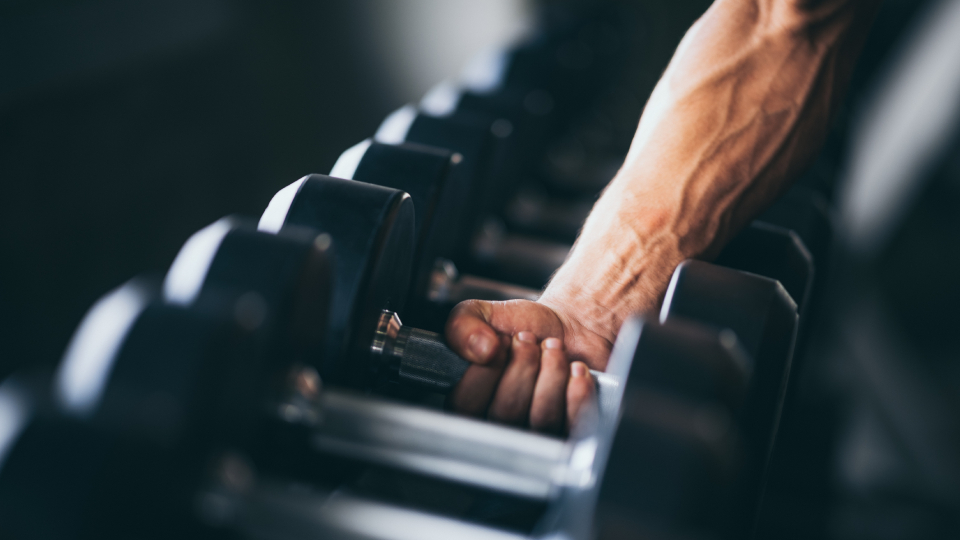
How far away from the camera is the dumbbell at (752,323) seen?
1.80 ft

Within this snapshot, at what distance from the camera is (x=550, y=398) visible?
60cm

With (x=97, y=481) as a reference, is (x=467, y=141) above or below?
above

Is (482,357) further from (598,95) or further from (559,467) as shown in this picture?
(598,95)

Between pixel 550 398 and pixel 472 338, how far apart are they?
3.1 inches

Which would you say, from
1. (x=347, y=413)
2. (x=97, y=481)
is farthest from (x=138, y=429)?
(x=347, y=413)

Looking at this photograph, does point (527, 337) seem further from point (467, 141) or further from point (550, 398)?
point (467, 141)

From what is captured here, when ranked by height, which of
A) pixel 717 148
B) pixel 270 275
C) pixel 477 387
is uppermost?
pixel 717 148

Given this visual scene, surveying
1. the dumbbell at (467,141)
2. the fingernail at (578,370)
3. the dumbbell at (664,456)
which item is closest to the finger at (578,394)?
the fingernail at (578,370)

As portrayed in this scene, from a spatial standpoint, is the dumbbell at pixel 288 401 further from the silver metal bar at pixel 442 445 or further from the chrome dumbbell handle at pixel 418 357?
the chrome dumbbell handle at pixel 418 357

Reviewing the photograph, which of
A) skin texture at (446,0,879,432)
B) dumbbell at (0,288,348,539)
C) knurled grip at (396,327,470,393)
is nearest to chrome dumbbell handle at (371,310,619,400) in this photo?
knurled grip at (396,327,470,393)

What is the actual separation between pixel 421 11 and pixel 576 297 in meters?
2.18

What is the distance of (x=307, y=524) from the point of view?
0.42 metres

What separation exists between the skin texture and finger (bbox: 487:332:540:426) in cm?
7

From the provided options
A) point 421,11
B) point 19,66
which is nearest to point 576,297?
point 19,66
